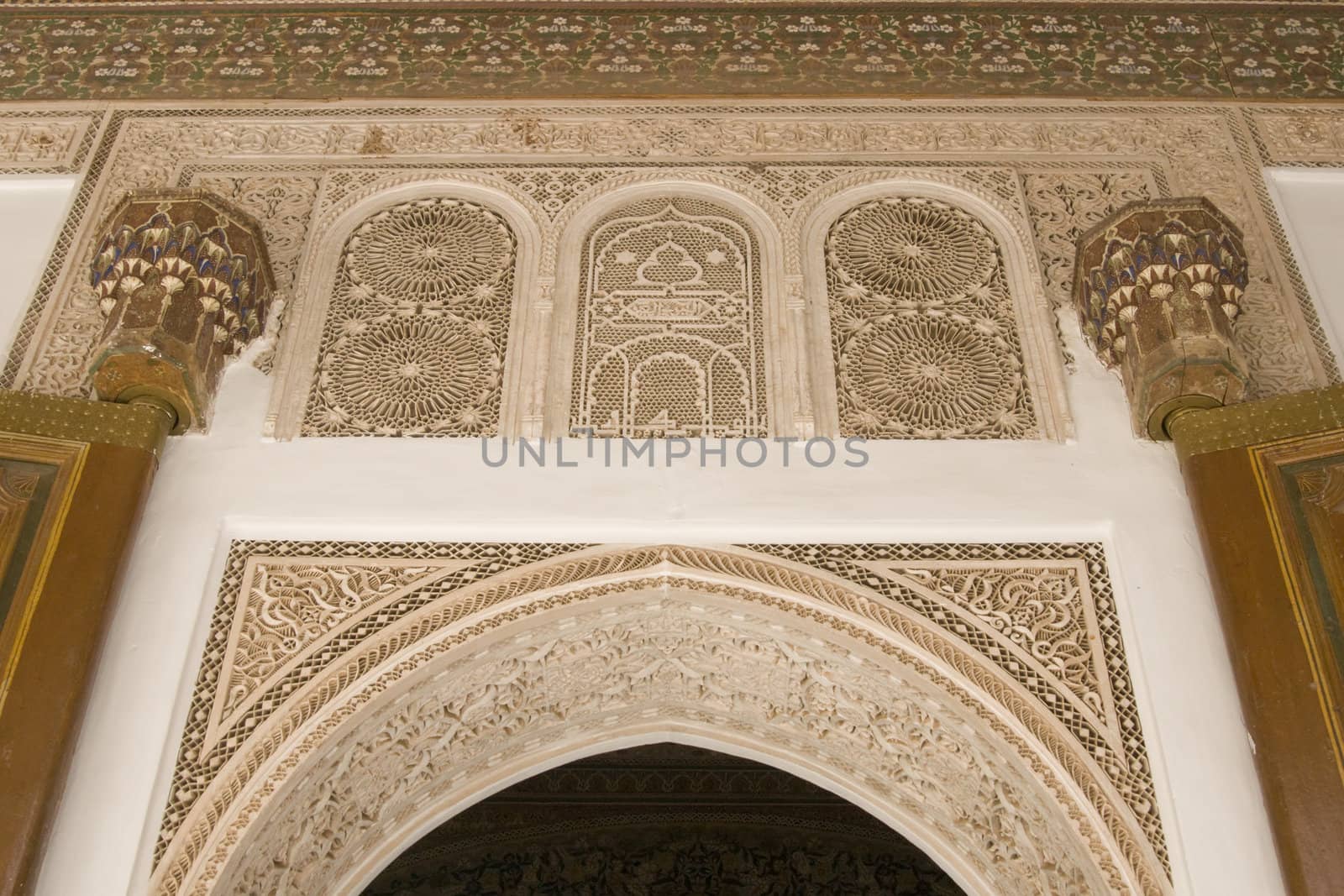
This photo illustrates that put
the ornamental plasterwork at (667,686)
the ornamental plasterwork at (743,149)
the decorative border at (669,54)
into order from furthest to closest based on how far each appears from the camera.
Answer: the decorative border at (669,54), the ornamental plasterwork at (743,149), the ornamental plasterwork at (667,686)

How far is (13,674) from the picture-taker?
3156 millimetres

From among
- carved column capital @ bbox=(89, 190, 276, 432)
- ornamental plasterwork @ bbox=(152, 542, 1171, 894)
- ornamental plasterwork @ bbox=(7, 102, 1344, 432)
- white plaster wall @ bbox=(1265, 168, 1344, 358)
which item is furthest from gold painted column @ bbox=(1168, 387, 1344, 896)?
carved column capital @ bbox=(89, 190, 276, 432)

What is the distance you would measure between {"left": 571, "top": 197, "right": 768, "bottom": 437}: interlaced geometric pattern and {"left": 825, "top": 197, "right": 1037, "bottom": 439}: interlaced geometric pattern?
0.26 meters

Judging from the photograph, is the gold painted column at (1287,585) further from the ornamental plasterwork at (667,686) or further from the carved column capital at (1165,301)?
the ornamental plasterwork at (667,686)

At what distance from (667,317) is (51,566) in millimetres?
1729

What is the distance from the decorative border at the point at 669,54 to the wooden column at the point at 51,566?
1621mm

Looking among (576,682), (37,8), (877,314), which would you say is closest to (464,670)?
(576,682)

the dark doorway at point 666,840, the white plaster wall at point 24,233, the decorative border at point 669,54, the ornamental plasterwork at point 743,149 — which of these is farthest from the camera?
the dark doorway at point 666,840

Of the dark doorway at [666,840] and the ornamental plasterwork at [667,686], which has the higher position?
the dark doorway at [666,840]

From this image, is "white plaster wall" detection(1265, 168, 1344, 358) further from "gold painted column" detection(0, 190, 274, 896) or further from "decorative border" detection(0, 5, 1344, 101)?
"gold painted column" detection(0, 190, 274, 896)

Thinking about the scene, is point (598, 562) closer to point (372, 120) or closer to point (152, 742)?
point (152, 742)

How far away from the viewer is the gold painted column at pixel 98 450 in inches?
122

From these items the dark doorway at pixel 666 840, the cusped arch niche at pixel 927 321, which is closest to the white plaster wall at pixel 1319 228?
the cusped arch niche at pixel 927 321

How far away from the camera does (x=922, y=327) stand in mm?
4109
